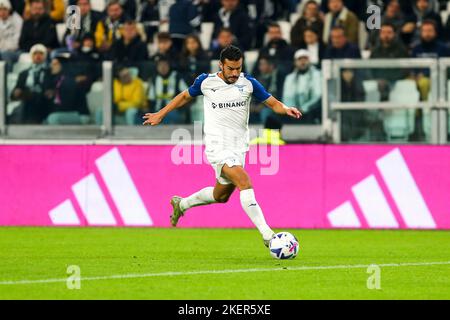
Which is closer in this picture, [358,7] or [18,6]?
[358,7]

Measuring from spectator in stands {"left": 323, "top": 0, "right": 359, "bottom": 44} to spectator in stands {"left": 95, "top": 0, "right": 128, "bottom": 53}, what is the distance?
370 cm

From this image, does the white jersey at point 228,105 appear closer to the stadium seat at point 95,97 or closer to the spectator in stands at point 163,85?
the spectator in stands at point 163,85

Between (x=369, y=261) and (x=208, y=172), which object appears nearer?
(x=369, y=261)

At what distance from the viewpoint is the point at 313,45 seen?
72.1 ft

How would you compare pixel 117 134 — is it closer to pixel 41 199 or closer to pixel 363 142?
pixel 41 199

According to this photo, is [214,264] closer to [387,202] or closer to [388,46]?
[387,202]

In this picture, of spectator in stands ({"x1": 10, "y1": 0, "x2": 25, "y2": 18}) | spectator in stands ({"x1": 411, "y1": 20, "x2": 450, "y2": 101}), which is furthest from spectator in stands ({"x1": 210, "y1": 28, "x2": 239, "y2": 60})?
spectator in stands ({"x1": 10, "y1": 0, "x2": 25, "y2": 18})

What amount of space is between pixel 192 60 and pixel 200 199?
6.34 m

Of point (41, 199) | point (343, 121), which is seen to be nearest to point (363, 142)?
point (343, 121)

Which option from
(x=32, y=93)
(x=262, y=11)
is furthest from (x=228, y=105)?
(x=262, y=11)

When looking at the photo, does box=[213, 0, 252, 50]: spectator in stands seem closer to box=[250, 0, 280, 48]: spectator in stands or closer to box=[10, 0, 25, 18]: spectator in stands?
box=[250, 0, 280, 48]: spectator in stands
